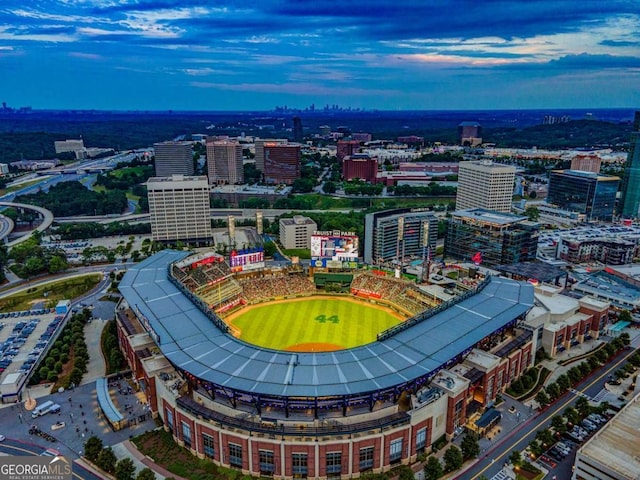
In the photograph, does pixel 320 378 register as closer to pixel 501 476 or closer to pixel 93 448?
pixel 501 476

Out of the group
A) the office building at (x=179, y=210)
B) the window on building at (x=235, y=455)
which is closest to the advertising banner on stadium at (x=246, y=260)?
the office building at (x=179, y=210)

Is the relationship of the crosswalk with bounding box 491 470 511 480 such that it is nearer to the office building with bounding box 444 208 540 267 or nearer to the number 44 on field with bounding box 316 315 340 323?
the number 44 on field with bounding box 316 315 340 323

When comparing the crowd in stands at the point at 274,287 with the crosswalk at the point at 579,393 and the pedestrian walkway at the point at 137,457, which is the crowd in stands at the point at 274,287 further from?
the crosswalk at the point at 579,393

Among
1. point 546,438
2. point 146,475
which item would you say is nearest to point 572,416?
point 546,438

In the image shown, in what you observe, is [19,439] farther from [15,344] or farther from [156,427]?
[15,344]

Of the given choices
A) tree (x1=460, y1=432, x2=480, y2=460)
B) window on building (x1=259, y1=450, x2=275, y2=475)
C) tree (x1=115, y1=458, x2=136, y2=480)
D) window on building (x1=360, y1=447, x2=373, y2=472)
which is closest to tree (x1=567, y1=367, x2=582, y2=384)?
tree (x1=460, y1=432, x2=480, y2=460)

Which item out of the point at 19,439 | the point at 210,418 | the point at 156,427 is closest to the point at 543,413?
the point at 210,418
